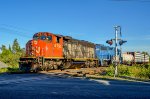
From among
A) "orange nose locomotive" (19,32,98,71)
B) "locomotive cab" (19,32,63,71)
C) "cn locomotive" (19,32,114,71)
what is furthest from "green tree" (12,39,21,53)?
"locomotive cab" (19,32,63,71)

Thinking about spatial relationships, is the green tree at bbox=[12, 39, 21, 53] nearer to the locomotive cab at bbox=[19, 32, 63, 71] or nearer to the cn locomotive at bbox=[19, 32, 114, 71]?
the cn locomotive at bbox=[19, 32, 114, 71]

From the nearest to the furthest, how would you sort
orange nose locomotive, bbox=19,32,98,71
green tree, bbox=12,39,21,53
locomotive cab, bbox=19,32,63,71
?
locomotive cab, bbox=19,32,63,71 → orange nose locomotive, bbox=19,32,98,71 → green tree, bbox=12,39,21,53

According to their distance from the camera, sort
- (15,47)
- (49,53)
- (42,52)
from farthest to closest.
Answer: (15,47), (49,53), (42,52)

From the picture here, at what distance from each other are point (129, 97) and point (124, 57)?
154 ft

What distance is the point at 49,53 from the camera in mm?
32156

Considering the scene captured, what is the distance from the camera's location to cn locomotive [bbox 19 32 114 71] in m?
30.4

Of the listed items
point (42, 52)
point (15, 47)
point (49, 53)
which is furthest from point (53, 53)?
point (15, 47)

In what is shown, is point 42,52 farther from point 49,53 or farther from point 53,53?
point 53,53

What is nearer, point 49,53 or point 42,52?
point 42,52

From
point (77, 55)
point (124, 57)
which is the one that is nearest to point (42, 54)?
point (77, 55)

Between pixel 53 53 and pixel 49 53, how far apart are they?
84cm

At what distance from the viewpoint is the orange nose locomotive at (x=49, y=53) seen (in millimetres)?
30309

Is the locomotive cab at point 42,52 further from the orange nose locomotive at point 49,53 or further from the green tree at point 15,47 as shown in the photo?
the green tree at point 15,47

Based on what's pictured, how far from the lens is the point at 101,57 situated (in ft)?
165
